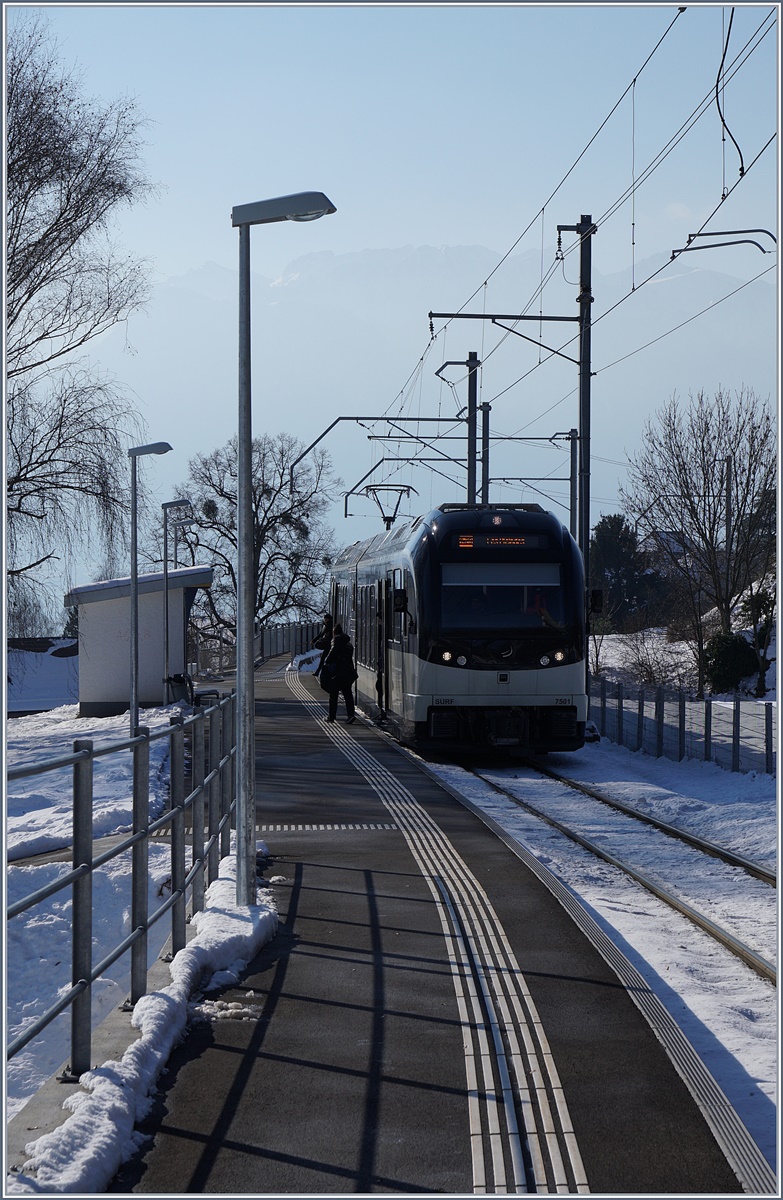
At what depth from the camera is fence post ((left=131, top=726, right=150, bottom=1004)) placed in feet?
20.0

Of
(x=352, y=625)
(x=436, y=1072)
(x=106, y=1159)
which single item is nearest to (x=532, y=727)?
(x=352, y=625)

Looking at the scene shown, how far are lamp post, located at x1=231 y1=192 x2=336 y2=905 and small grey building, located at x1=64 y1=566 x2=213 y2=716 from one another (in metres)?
23.7

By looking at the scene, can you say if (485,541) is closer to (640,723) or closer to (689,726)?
(689,726)

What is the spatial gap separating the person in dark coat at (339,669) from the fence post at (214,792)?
44.4ft

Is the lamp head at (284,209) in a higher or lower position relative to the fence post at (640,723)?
higher

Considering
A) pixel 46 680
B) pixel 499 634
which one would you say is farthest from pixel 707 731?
pixel 46 680

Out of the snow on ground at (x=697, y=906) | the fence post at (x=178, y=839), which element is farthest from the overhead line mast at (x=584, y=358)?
the fence post at (x=178, y=839)

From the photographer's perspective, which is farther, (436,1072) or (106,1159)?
(436,1072)

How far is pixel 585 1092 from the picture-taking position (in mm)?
5195

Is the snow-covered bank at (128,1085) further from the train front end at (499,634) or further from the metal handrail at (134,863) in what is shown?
the train front end at (499,634)

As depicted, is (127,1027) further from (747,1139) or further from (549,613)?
(549,613)

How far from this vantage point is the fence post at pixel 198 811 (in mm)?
8219

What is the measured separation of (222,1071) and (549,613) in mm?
13152

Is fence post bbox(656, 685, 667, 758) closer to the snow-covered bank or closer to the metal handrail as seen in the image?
the metal handrail
